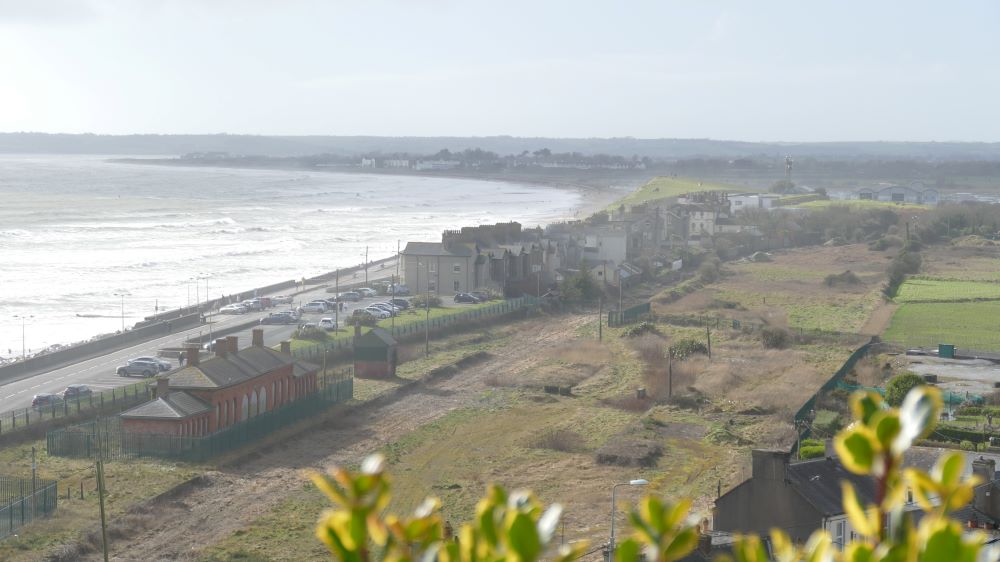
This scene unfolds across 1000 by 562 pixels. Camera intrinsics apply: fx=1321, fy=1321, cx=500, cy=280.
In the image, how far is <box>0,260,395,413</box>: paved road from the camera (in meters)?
36.2

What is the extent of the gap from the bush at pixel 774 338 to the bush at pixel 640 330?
4.36 m

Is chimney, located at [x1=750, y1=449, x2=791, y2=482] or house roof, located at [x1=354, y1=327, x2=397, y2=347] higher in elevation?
chimney, located at [x1=750, y1=449, x2=791, y2=482]

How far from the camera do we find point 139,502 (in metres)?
25.6

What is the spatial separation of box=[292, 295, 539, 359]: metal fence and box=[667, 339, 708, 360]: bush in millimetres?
8837

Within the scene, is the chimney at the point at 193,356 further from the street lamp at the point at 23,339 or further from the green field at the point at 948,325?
the green field at the point at 948,325

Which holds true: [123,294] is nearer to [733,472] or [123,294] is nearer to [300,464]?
[300,464]

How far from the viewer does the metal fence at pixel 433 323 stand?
139 ft

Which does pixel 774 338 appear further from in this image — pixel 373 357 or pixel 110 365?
pixel 110 365

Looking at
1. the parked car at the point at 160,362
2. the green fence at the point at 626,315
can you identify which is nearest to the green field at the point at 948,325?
the green fence at the point at 626,315

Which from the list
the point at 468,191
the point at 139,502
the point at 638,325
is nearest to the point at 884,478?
the point at 139,502

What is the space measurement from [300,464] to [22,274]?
140 ft

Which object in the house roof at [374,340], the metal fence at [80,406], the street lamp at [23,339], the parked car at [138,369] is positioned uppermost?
the house roof at [374,340]

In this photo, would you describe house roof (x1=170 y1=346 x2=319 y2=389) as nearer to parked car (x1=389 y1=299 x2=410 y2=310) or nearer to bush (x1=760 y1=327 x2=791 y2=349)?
parked car (x1=389 y1=299 x2=410 y2=310)

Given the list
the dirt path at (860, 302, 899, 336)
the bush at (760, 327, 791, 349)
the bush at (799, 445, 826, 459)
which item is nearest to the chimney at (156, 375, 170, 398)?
the bush at (799, 445, 826, 459)
